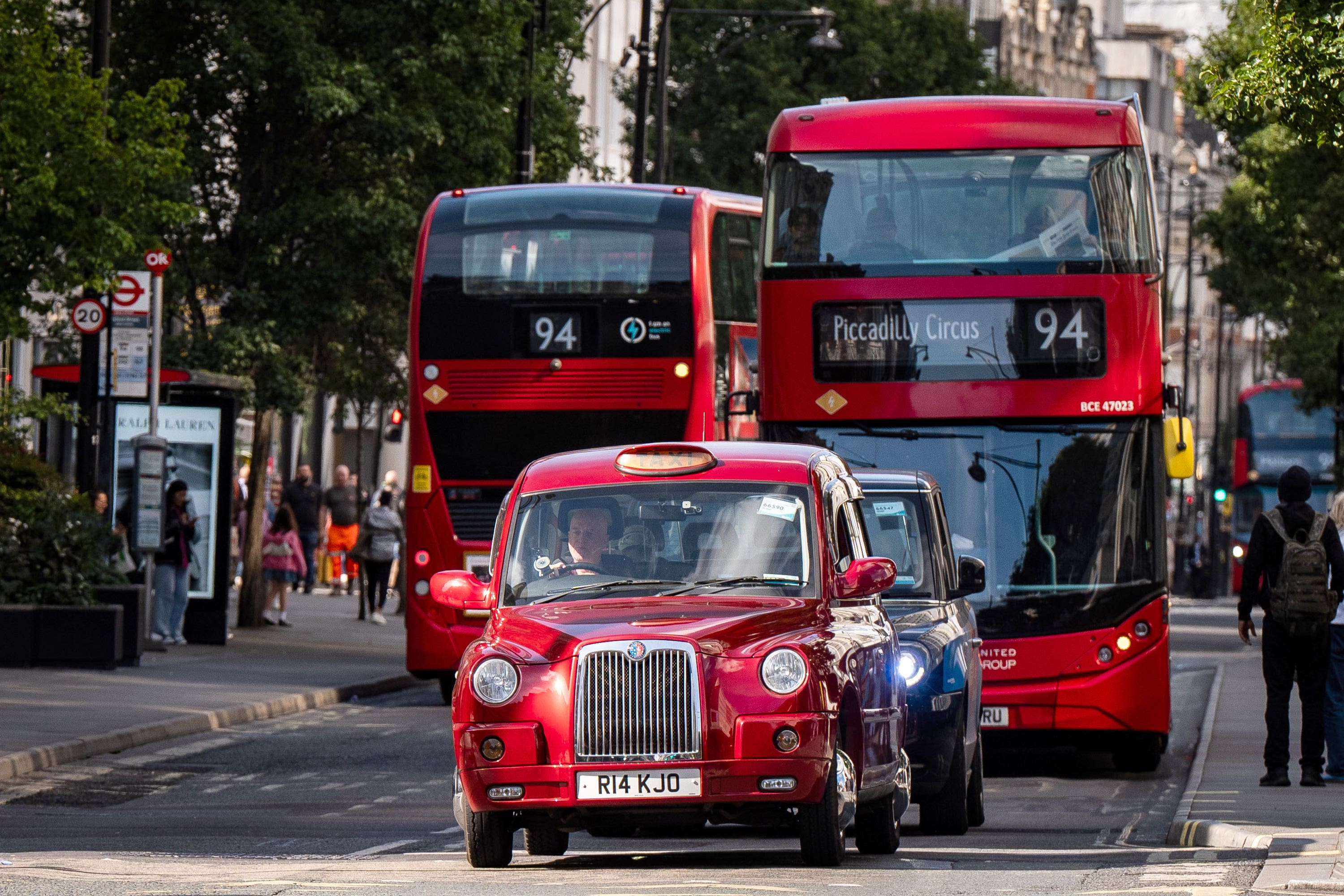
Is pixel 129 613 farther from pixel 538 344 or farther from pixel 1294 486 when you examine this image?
pixel 1294 486

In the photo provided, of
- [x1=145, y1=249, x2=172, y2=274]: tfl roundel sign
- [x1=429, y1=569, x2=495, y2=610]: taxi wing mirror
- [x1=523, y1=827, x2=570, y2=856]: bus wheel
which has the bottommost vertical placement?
[x1=523, y1=827, x2=570, y2=856]: bus wheel

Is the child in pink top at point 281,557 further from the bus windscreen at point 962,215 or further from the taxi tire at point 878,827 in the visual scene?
the taxi tire at point 878,827

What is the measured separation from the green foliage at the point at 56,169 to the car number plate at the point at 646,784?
13.2 meters

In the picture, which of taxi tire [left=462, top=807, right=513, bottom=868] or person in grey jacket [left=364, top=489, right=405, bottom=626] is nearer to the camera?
taxi tire [left=462, top=807, right=513, bottom=868]

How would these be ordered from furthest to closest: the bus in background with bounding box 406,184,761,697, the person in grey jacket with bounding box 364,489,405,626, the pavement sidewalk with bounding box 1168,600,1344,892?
the person in grey jacket with bounding box 364,489,405,626 < the bus in background with bounding box 406,184,761,697 < the pavement sidewalk with bounding box 1168,600,1344,892

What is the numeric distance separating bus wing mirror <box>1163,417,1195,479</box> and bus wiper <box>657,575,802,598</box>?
24.2ft

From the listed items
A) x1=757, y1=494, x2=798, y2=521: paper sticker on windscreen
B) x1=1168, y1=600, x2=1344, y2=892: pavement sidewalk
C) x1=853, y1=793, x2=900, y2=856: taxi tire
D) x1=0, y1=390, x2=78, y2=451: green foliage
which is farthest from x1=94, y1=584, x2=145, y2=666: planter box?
x1=757, y1=494, x2=798, y2=521: paper sticker on windscreen

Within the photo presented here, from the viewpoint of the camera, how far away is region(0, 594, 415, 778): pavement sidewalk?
1838 cm

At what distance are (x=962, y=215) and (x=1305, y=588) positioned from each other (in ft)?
11.0

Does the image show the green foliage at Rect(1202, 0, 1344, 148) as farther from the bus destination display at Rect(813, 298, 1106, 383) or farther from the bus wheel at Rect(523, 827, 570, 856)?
the bus wheel at Rect(523, 827, 570, 856)

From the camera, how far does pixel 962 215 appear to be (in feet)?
57.8

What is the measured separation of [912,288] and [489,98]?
53.4 ft

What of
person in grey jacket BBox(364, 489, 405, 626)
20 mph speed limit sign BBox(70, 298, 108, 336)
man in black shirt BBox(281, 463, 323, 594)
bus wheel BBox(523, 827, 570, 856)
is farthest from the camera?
man in black shirt BBox(281, 463, 323, 594)

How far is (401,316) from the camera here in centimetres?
3559
